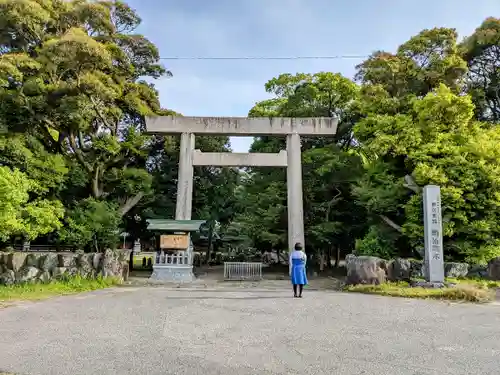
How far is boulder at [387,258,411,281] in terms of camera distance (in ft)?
37.6

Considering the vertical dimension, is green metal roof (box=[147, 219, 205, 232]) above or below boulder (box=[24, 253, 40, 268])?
above

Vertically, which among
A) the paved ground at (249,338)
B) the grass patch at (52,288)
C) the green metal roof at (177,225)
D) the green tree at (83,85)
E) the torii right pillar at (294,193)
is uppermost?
the green tree at (83,85)

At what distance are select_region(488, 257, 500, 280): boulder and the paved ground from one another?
15.5 feet

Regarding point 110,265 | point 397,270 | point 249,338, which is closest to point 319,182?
point 397,270

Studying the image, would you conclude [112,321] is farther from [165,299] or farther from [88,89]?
[88,89]

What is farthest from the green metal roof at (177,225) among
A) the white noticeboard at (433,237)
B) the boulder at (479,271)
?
the boulder at (479,271)

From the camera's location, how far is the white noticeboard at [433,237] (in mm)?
10074

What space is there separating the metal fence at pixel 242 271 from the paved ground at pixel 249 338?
20.0 feet

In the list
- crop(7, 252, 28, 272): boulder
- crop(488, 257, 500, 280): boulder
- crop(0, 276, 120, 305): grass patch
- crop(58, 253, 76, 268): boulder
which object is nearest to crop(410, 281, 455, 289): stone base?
crop(488, 257, 500, 280): boulder

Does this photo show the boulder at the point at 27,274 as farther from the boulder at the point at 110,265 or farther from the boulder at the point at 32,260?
the boulder at the point at 110,265

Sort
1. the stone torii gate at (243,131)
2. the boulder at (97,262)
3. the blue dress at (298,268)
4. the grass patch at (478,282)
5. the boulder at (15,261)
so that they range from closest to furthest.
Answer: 1. the blue dress at (298,268)
2. the grass patch at (478,282)
3. the boulder at (15,261)
4. the boulder at (97,262)
5. the stone torii gate at (243,131)

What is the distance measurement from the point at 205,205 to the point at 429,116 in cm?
1237

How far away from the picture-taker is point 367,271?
10891 millimetres

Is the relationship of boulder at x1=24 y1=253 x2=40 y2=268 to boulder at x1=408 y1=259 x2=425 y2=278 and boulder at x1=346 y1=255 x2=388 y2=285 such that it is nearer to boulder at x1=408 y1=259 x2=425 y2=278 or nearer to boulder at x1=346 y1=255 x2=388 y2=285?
boulder at x1=346 y1=255 x2=388 y2=285
